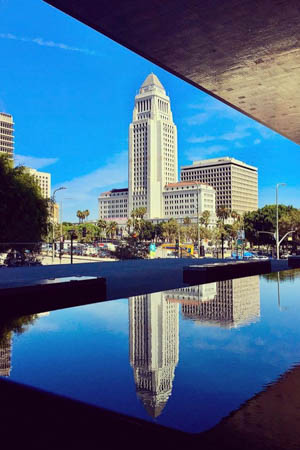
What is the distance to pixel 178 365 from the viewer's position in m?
3.65

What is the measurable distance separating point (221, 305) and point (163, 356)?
3.13m

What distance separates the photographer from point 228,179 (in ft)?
543

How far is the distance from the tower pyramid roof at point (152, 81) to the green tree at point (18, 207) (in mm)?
146484

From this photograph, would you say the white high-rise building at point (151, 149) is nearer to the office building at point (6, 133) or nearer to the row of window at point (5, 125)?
the office building at point (6, 133)

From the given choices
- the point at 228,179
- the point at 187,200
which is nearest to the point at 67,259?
the point at 187,200

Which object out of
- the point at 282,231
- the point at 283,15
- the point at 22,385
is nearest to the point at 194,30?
the point at 283,15

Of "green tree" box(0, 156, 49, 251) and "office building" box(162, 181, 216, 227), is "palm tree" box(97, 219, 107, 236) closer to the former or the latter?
"office building" box(162, 181, 216, 227)

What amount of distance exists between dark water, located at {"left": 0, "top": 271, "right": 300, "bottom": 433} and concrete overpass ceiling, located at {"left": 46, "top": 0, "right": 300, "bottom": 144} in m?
4.70

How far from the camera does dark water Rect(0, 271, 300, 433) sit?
284 centimetres

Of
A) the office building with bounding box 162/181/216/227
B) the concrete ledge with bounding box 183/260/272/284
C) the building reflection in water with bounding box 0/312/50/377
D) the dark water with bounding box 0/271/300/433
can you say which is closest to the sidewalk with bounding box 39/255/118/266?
the concrete ledge with bounding box 183/260/272/284

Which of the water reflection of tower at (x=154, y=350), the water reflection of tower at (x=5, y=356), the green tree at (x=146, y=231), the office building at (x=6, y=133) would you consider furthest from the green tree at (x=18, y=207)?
the office building at (x=6, y=133)

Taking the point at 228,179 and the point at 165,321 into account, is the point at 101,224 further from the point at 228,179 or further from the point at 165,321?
the point at 165,321

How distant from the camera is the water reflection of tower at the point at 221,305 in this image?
5.66 meters

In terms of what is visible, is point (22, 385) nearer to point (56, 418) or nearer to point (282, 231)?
point (56, 418)
